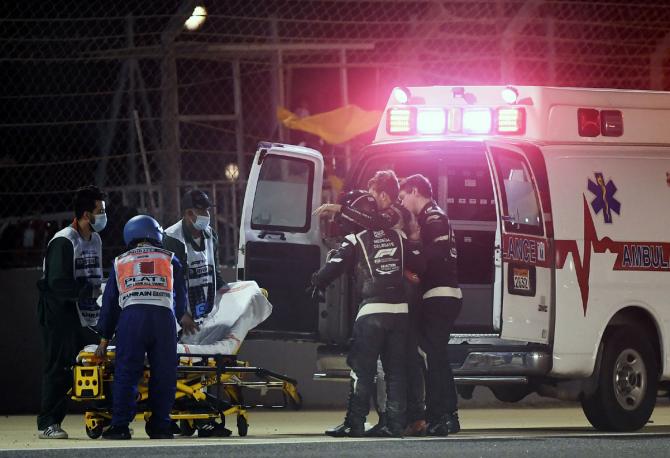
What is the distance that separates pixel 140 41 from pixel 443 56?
3360 mm

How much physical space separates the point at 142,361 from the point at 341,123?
685 cm

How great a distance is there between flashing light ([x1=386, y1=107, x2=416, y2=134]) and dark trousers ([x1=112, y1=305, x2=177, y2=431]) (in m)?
2.30

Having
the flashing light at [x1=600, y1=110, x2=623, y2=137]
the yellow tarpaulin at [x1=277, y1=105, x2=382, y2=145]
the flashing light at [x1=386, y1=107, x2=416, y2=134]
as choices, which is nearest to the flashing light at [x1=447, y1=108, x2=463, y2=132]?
the flashing light at [x1=386, y1=107, x2=416, y2=134]

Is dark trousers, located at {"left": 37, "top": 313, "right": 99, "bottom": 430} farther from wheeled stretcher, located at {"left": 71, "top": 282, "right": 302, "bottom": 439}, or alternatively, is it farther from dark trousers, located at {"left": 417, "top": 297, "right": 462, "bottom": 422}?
dark trousers, located at {"left": 417, "top": 297, "right": 462, "bottom": 422}

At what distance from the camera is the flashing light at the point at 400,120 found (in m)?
12.0

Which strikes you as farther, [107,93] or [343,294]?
[107,93]

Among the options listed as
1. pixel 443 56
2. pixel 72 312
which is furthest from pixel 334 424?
pixel 443 56

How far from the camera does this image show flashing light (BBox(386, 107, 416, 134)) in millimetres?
12008

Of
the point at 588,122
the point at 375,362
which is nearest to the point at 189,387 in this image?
the point at 375,362

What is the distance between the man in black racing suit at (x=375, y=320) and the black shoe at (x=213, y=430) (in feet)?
2.64

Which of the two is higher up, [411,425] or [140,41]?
[140,41]

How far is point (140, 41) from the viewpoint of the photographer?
46.2 feet

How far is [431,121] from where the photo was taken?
11953 mm

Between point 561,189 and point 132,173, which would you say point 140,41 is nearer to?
point 132,173
